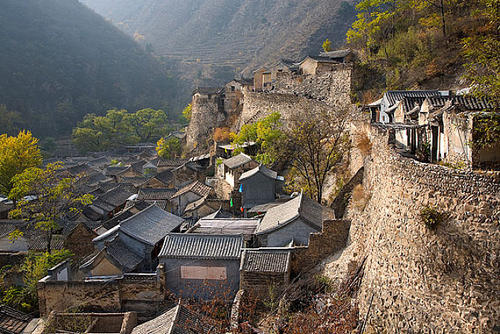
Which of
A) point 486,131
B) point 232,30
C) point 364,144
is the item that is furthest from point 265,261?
point 232,30

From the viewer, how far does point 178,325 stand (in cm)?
1100

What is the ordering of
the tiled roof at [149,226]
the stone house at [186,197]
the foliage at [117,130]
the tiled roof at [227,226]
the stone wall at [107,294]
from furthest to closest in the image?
the foliage at [117,130] → the stone house at [186,197] → the tiled roof at [149,226] → the tiled roof at [227,226] → the stone wall at [107,294]

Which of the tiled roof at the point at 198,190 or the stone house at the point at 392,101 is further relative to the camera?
the tiled roof at the point at 198,190

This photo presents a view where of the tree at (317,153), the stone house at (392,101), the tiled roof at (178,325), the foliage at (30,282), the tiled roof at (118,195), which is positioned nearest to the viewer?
the tiled roof at (178,325)

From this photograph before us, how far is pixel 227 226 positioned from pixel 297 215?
3.82m

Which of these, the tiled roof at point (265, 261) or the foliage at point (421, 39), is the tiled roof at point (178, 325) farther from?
the foliage at point (421, 39)

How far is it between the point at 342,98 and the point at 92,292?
1821 centimetres

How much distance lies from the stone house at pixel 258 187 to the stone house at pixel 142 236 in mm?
4192

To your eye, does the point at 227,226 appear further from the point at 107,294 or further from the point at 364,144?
the point at 364,144

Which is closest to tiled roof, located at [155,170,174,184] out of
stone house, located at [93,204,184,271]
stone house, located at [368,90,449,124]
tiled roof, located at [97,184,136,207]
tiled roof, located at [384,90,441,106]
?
tiled roof, located at [97,184,136,207]

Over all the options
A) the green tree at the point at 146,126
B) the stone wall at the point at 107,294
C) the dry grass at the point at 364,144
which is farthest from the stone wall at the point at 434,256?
the green tree at the point at 146,126

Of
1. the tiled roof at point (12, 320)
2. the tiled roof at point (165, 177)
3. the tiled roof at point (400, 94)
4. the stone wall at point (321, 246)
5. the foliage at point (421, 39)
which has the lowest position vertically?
the tiled roof at point (12, 320)

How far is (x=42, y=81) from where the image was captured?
71.3 meters

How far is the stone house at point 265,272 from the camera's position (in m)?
13.1
